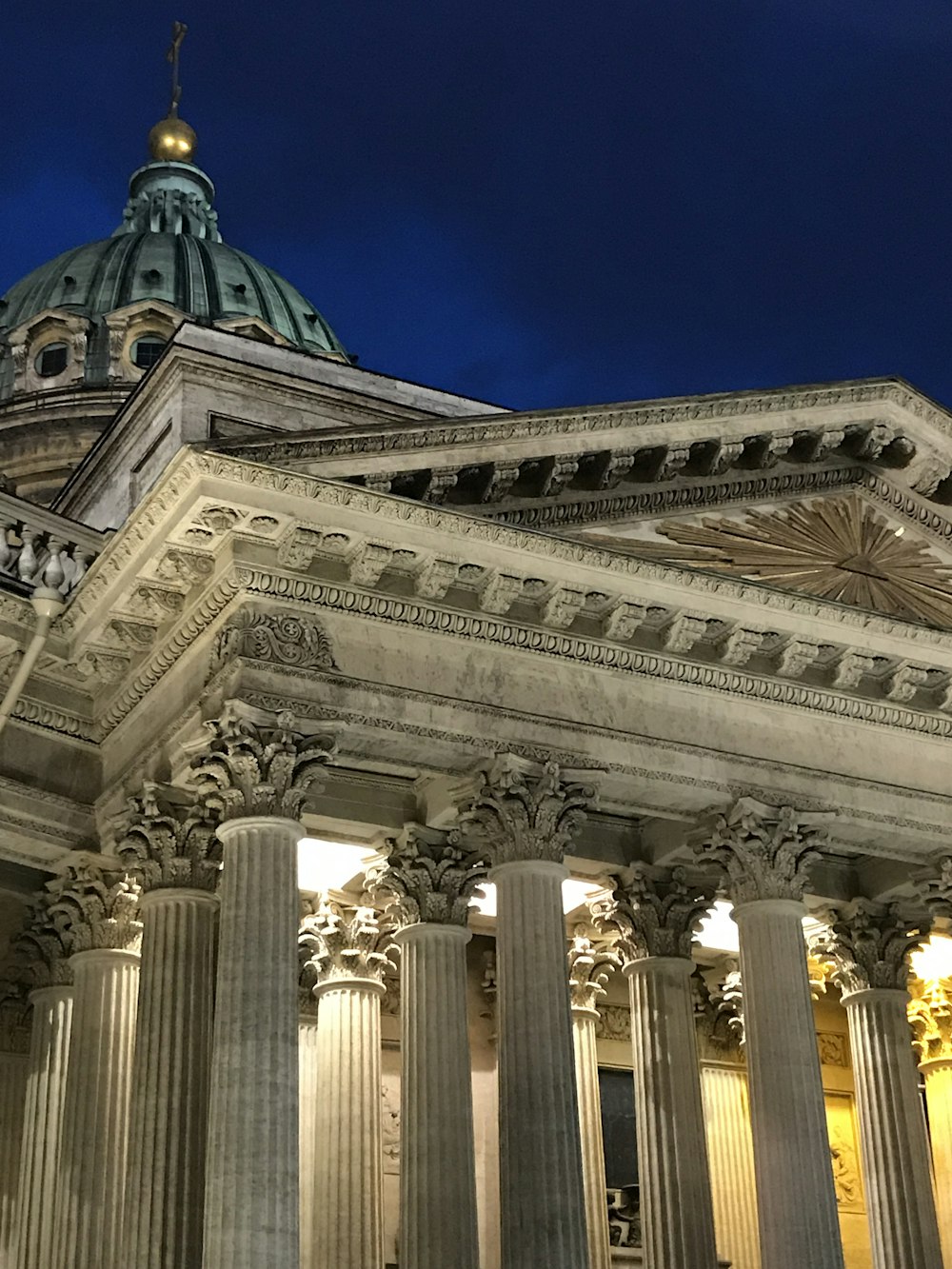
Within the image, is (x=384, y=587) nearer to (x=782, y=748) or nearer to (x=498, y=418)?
(x=498, y=418)

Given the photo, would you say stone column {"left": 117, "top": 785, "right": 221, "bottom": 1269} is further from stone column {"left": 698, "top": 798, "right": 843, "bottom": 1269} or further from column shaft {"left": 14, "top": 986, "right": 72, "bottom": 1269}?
stone column {"left": 698, "top": 798, "right": 843, "bottom": 1269}

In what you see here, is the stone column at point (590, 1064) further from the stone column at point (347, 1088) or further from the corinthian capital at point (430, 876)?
the corinthian capital at point (430, 876)

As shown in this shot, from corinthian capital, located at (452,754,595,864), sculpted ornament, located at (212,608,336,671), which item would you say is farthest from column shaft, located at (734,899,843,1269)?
sculpted ornament, located at (212,608,336,671)

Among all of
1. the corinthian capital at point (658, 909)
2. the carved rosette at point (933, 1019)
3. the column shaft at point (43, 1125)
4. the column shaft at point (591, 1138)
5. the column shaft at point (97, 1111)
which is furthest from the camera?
the carved rosette at point (933, 1019)

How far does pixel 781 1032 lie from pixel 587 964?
5.60 m

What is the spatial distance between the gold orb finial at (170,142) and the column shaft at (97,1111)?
4608 cm

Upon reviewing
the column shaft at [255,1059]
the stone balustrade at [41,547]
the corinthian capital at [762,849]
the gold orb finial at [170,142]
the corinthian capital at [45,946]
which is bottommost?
the column shaft at [255,1059]

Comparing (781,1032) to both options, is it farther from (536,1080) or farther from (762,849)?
(536,1080)

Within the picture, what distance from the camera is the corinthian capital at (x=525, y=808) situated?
2131 cm

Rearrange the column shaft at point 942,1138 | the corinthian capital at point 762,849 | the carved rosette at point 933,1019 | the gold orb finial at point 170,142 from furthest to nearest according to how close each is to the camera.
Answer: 1. the gold orb finial at point 170,142
2. the carved rosette at point 933,1019
3. the column shaft at point 942,1138
4. the corinthian capital at point 762,849

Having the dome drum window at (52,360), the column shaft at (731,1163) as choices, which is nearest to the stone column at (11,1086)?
the column shaft at (731,1163)

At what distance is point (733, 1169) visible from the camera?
28.2 meters

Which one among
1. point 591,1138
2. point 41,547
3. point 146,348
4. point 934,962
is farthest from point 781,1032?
point 146,348

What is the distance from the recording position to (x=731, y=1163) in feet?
92.8
